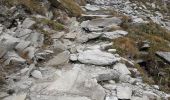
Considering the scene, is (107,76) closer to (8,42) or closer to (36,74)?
(36,74)

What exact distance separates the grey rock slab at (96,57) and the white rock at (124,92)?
1348 mm

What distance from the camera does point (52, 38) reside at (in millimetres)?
12484

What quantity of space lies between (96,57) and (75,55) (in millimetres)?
715

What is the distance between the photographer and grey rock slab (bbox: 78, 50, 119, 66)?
10.6 metres

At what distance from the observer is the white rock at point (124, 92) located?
9008 mm

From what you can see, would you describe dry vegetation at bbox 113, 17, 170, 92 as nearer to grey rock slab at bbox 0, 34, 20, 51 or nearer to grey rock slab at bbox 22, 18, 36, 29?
grey rock slab at bbox 22, 18, 36, 29

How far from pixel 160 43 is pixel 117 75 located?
386cm

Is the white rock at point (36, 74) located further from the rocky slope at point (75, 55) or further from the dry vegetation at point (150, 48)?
the dry vegetation at point (150, 48)

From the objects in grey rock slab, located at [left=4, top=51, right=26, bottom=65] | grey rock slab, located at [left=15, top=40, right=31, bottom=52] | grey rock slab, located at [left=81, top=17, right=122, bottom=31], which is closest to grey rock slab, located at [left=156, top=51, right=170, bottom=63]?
grey rock slab, located at [left=81, top=17, right=122, bottom=31]

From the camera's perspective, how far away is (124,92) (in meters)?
9.21

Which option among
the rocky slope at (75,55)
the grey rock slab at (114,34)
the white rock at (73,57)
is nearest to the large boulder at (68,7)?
the rocky slope at (75,55)

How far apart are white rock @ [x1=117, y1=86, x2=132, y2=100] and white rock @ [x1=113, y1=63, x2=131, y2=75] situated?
915 mm

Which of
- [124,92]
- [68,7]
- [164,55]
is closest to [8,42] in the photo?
[124,92]

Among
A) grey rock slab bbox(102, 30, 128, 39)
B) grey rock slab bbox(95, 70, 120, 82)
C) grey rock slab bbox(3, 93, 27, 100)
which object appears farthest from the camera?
grey rock slab bbox(102, 30, 128, 39)
